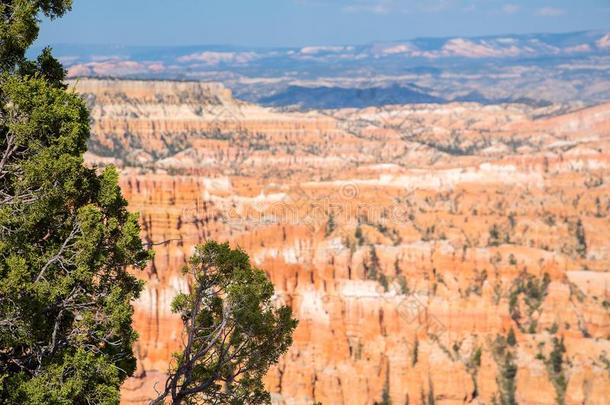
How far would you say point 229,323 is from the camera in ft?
45.8

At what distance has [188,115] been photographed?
185750mm

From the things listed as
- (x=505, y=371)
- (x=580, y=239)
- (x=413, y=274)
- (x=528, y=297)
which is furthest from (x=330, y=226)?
(x=505, y=371)

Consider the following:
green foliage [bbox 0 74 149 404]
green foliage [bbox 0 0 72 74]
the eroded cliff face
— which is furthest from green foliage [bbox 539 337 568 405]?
green foliage [bbox 0 0 72 74]

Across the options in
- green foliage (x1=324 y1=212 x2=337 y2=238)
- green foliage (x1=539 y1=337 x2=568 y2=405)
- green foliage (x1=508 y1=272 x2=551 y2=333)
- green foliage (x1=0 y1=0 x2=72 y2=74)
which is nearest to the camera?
green foliage (x1=0 y1=0 x2=72 y2=74)

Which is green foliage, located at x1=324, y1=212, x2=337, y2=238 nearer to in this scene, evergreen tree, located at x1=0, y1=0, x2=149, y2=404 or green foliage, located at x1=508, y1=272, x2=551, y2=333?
green foliage, located at x1=508, y1=272, x2=551, y2=333

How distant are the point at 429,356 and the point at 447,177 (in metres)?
74.5

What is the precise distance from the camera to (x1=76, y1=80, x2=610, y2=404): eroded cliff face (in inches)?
1405

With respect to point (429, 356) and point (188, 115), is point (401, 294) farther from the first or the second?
point (188, 115)

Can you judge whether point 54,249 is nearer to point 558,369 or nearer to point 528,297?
point 558,369

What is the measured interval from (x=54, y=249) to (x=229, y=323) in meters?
3.64

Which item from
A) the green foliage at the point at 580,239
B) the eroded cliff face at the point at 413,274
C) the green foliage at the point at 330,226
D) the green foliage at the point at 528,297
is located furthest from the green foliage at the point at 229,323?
the green foliage at the point at 580,239

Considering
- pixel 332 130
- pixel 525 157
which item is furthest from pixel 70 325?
pixel 332 130

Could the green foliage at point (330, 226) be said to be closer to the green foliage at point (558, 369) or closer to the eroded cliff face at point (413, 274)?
the eroded cliff face at point (413, 274)

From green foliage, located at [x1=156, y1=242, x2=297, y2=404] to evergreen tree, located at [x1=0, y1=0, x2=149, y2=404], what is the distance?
160 cm
